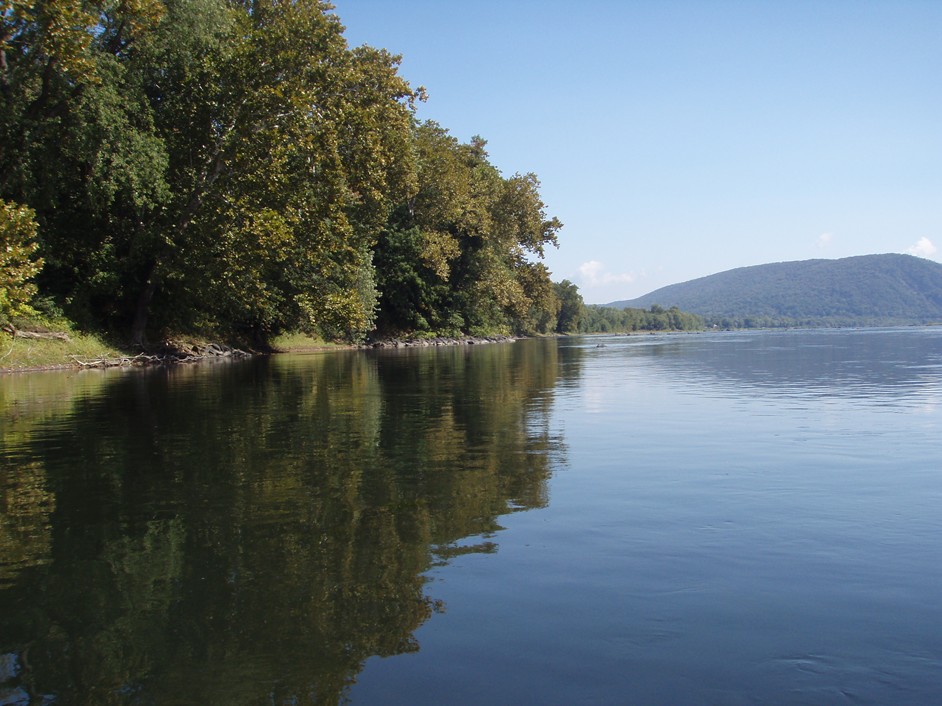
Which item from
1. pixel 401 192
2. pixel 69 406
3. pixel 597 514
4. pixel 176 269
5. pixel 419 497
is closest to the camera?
pixel 597 514

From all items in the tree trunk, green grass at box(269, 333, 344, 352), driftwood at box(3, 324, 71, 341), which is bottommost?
green grass at box(269, 333, 344, 352)

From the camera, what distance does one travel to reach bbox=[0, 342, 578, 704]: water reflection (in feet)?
15.3

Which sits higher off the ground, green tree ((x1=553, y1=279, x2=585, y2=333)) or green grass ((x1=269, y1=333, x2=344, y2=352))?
green tree ((x1=553, y1=279, x2=585, y2=333))

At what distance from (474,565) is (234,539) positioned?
93.4 inches

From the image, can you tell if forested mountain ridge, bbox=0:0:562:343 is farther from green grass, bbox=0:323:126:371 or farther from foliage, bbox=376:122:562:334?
foliage, bbox=376:122:562:334

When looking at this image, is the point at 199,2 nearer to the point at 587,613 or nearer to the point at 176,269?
the point at 176,269

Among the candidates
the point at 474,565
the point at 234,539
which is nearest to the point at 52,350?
the point at 234,539

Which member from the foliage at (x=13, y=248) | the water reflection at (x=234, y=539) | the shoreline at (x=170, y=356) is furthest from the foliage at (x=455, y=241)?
the water reflection at (x=234, y=539)

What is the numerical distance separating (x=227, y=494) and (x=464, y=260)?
7302 cm

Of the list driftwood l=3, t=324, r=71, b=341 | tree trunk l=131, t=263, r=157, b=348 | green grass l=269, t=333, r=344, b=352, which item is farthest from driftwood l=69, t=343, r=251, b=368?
green grass l=269, t=333, r=344, b=352

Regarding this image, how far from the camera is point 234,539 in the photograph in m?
7.20

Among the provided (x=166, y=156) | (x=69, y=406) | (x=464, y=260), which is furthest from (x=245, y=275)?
(x=464, y=260)

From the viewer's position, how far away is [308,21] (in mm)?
36750

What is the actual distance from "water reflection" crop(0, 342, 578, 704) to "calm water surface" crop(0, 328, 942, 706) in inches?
1.2
